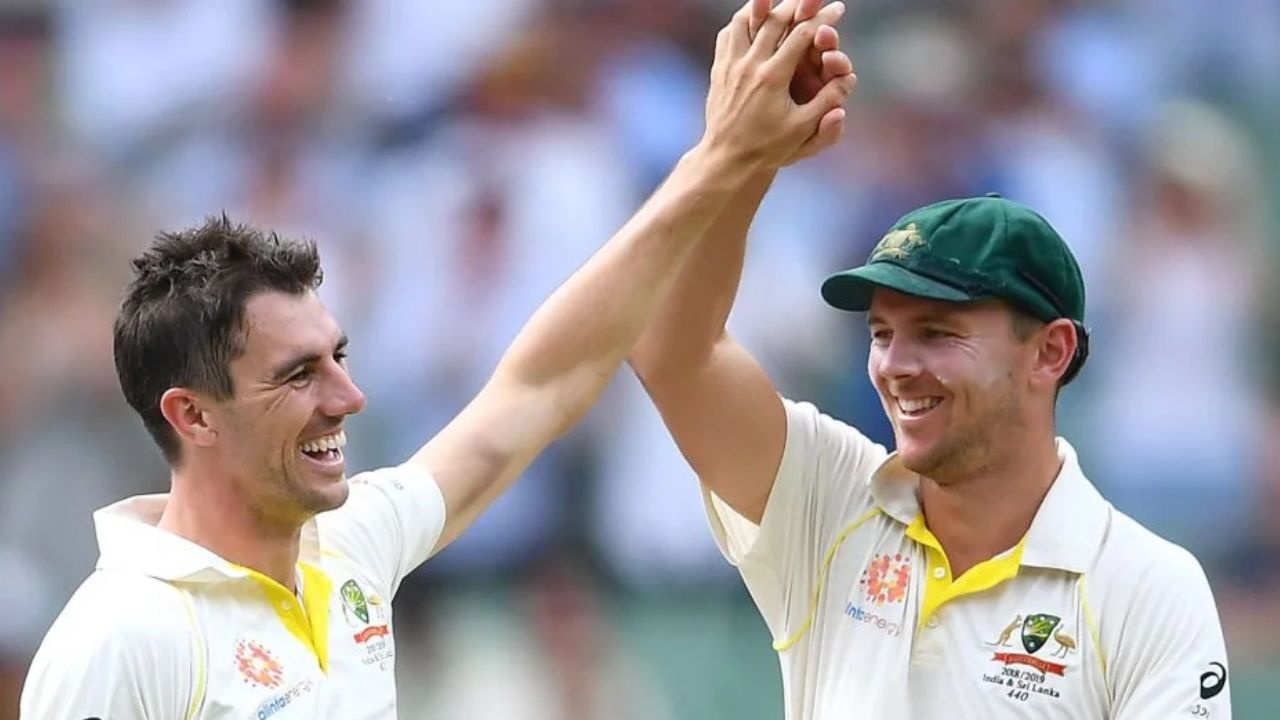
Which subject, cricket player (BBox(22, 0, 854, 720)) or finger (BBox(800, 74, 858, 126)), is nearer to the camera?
cricket player (BBox(22, 0, 854, 720))

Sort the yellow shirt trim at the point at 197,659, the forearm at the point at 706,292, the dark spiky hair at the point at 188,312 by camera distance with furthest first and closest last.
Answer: the forearm at the point at 706,292 → the dark spiky hair at the point at 188,312 → the yellow shirt trim at the point at 197,659

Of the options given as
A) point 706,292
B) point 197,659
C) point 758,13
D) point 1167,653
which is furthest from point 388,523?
point 1167,653

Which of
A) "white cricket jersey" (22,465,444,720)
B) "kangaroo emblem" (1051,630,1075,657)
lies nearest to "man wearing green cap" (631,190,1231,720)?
"kangaroo emblem" (1051,630,1075,657)

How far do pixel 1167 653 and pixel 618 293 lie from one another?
1.03 m

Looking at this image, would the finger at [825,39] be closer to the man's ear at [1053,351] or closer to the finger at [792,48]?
the finger at [792,48]

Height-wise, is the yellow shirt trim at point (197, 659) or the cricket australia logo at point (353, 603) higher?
the cricket australia logo at point (353, 603)

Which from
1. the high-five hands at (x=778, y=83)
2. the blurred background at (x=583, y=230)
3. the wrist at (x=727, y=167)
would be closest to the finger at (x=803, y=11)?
the high-five hands at (x=778, y=83)

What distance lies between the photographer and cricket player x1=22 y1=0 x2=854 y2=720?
2902 millimetres

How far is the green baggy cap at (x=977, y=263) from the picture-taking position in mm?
3256

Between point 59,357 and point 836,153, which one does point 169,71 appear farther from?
point 836,153

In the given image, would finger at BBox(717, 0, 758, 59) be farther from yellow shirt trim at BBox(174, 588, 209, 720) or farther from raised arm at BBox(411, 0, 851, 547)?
yellow shirt trim at BBox(174, 588, 209, 720)

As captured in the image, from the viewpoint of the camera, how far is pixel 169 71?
24.3 feet

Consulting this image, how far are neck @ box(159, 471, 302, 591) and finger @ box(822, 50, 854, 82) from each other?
1.08 m

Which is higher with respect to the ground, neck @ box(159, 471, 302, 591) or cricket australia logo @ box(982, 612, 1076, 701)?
neck @ box(159, 471, 302, 591)
